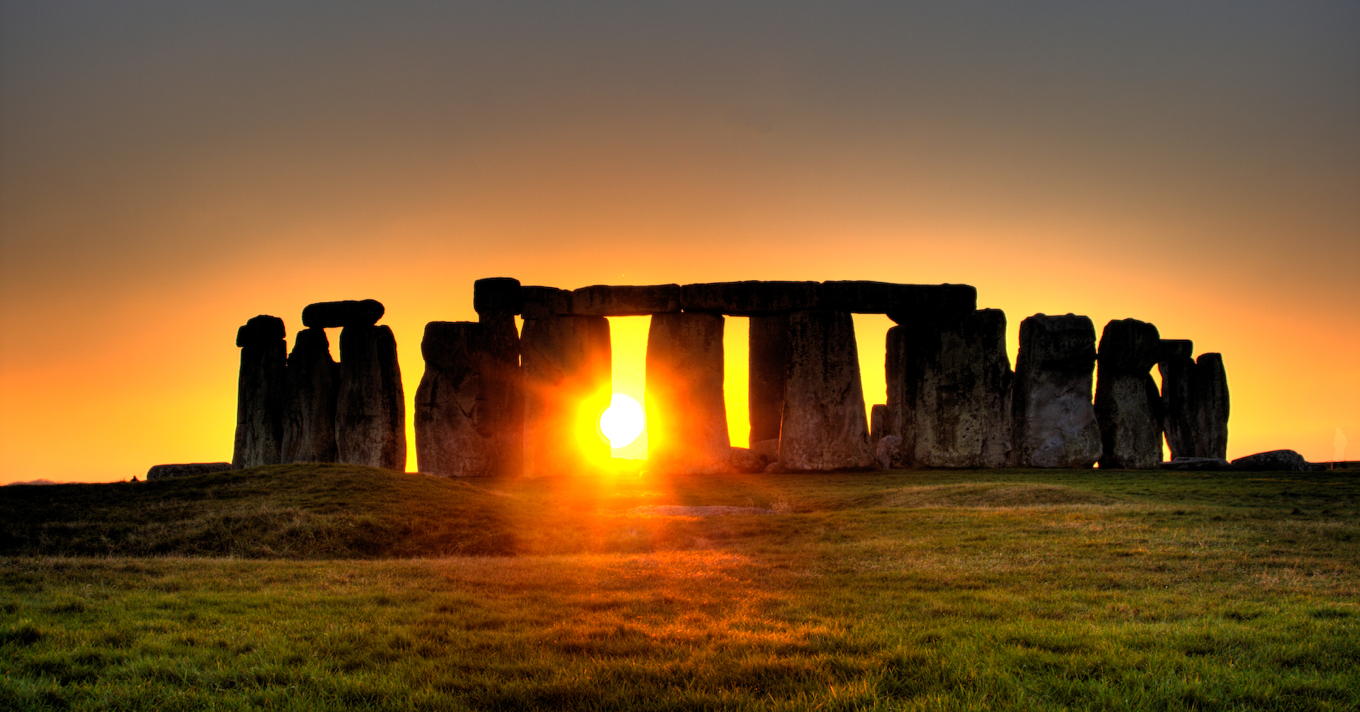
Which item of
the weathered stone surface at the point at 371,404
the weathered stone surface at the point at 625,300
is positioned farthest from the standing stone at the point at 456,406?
the weathered stone surface at the point at 625,300

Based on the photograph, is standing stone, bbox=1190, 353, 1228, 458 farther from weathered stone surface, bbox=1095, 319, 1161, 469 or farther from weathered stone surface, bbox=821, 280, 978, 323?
weathered stone surface, bbox=821, 280, 978, 323

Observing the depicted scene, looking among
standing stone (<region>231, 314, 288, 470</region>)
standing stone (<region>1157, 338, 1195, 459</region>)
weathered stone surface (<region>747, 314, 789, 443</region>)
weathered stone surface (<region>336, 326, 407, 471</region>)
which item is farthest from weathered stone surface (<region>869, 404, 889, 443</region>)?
standing stone (<region>231, 314, 288, 470</region>)

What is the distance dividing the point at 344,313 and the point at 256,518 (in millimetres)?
17864

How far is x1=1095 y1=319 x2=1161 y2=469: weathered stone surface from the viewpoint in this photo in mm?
32531

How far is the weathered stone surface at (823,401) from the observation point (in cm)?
3052

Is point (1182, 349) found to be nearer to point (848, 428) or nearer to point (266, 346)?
point (848, 428)

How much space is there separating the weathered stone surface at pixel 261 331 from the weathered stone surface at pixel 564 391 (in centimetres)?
959

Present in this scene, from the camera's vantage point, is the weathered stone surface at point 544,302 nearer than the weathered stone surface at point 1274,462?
No

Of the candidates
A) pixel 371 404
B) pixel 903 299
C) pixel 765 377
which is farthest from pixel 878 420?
pixel 371 404

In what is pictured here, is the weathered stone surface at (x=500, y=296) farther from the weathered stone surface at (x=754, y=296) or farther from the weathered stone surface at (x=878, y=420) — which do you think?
the weathered stone surface at (x=878, y=420)

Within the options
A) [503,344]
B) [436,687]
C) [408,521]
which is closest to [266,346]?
[503,344]

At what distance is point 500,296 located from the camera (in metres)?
33.2

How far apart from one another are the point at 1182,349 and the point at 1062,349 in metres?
8.49

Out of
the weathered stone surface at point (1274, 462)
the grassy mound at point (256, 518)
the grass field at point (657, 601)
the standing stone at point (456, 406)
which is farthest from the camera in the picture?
the standing stone at point (456, 406)
